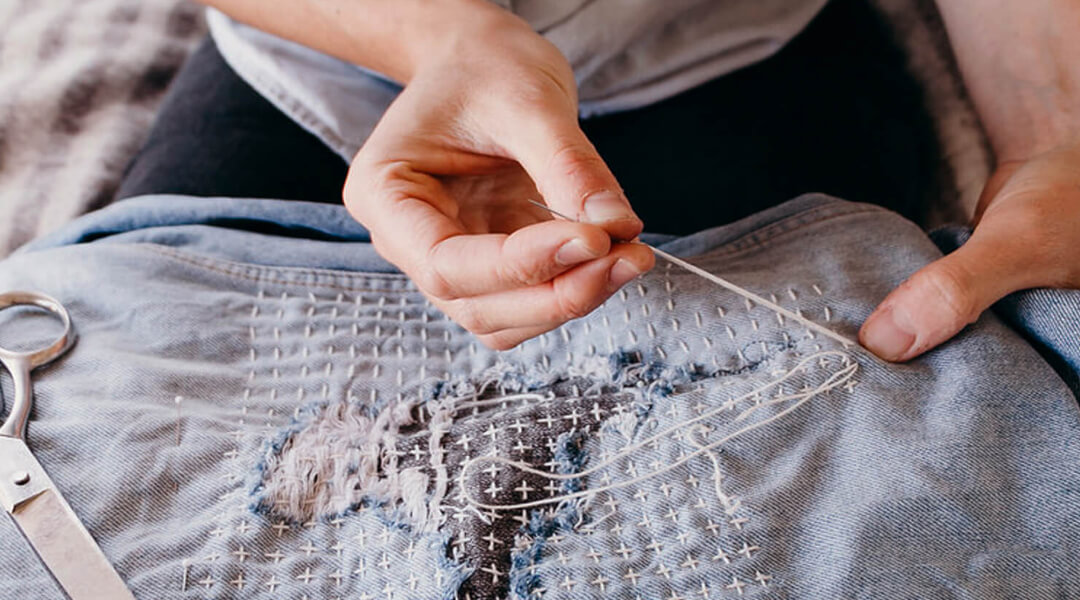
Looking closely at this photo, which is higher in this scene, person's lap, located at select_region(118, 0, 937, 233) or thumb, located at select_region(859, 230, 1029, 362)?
thumb, located at select_region(859, 230, 1029, 362)

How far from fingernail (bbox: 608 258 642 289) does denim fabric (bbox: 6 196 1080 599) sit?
12 cm

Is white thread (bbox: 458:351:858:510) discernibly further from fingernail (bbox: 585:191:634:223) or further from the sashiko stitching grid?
fingernail (bbox: 585:191:634:223)

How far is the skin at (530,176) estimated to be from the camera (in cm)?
63

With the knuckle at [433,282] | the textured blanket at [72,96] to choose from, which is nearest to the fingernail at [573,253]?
the knuckle at [433,282]

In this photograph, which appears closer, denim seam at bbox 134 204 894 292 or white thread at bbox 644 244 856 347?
white thread at bbox 644 244 856 347

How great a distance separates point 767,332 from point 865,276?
113 mm

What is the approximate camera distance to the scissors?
1.90 feet

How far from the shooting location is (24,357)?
703mm

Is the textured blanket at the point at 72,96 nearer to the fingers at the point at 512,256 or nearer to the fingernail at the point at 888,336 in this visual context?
the fingers at the point at 512,256

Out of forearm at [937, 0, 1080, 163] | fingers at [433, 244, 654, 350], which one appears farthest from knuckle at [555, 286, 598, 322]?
forearm at [937, 0, 1080, 163]

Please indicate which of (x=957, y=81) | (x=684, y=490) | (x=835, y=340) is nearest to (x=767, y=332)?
(x=835, y=340)

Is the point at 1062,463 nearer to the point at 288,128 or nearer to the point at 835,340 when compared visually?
the point at 835,340

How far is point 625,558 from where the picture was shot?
0.61 m

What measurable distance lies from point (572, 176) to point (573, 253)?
0.24ft
